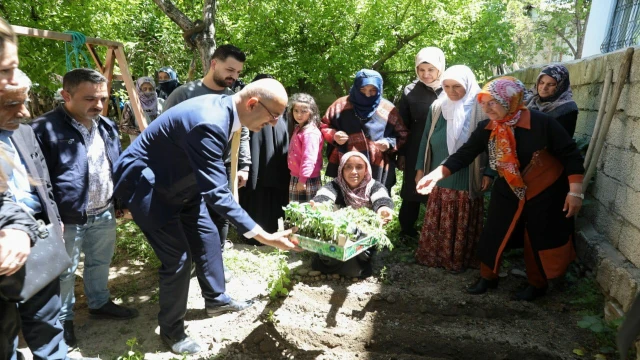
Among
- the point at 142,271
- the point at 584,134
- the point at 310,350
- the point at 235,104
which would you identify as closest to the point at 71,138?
the point at 235,104

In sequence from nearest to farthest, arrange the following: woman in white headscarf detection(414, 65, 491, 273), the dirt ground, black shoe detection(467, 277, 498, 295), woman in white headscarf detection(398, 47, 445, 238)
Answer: the dirt ground, black shoe detection(467, 277, 498, 295), woman in white headscarf detection(414, 65, 491, 273), woman in white headscarf detection(398, 47, 445, 238)

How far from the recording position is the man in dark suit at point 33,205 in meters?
2.21

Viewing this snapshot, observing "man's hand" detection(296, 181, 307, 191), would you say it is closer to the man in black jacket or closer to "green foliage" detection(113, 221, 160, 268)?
"green foliage" detection(113, 221, 160, 268)

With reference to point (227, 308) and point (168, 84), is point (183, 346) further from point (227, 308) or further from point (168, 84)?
point (168, 84)

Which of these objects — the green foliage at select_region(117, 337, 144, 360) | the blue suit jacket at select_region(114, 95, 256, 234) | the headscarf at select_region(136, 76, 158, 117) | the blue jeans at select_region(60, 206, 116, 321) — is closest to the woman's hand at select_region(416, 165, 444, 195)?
the blue suit jacket at select_region(114, 95, 256, 234)

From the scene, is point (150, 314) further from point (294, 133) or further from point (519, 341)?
point (519, 341)

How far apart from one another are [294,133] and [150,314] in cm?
223

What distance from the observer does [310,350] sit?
3.00 metres

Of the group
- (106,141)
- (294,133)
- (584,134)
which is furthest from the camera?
(294,133)

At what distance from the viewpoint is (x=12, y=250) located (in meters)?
1.80

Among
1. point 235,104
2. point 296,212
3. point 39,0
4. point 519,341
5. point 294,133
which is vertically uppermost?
point 39,0

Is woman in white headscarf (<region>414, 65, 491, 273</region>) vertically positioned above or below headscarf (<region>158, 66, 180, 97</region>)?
below

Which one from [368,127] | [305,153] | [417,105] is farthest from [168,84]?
[417,105]

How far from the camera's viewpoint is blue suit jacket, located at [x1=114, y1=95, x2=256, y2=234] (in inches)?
98.0
